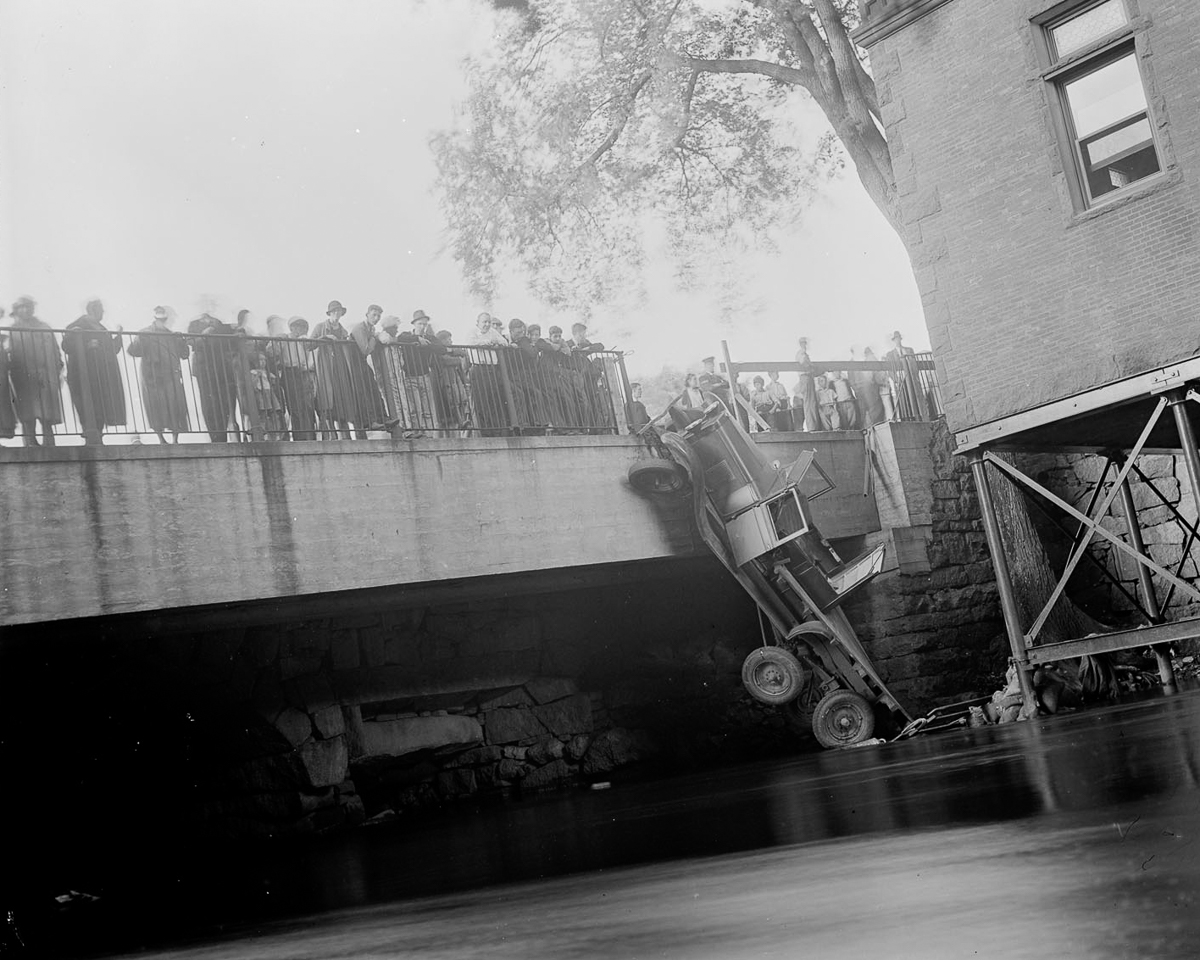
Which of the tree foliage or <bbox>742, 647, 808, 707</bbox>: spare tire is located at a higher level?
the tree foliage

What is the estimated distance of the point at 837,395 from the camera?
738 inches

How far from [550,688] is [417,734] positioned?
1888 millimetres

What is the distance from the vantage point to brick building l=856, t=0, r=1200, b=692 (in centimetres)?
1156

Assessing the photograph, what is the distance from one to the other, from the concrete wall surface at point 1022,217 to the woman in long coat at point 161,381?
7327 mm

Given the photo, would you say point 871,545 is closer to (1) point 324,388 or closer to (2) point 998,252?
(2) point 998,252

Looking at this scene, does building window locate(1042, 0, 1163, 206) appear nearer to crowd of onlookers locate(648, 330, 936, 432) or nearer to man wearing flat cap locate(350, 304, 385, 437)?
crowd of onlookers locate(648, 330, 936, 432)

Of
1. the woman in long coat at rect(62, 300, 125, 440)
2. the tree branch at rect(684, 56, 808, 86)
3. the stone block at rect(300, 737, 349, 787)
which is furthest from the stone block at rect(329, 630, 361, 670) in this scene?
the tree branch at rect(684, 56, 808, 86)

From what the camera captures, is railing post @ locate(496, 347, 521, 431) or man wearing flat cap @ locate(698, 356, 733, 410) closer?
railing post @ locate(496, 347, 521, 431)

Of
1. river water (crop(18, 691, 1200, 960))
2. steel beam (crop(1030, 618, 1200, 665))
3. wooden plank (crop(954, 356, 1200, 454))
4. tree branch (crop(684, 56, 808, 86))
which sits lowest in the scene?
river water (crop(18, 691, 1200, 960))

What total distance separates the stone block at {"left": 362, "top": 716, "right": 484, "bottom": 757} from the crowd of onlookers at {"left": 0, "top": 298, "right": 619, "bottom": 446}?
132 inches

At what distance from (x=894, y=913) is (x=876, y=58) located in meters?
12.3

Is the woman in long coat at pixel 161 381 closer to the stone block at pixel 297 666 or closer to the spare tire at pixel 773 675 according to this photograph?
the stone block at pixel 297 666

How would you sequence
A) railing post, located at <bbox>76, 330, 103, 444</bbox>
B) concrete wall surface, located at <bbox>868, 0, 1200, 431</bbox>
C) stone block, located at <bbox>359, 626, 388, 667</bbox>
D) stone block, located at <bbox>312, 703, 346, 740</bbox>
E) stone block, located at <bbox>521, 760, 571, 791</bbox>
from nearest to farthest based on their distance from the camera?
railing post, located at <bbox>76, 330, 103, 444</bbox>
concrete wall surface, located at <bbox>868, 0, 1200, 431</bbox>
stone block, located at <bbox>312, 703, 346, 740</bbox>
stone block, located at <bbox>359, 626, 388, 667</bbox>
stone block, located at <bbox>521, 760, 571, 791</bbox>

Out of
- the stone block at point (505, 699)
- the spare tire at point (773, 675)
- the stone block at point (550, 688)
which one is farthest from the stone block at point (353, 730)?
the spare tire at point (773, 675)
